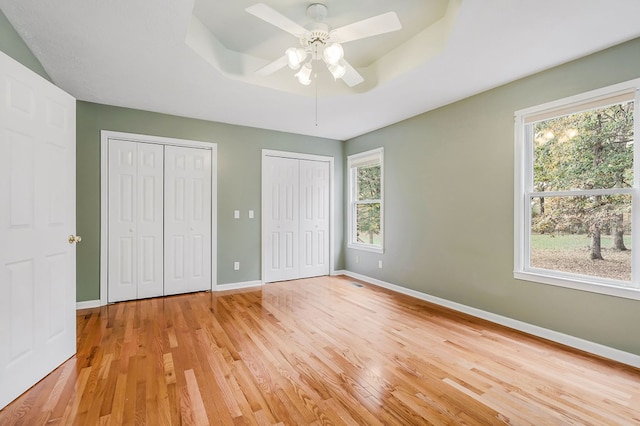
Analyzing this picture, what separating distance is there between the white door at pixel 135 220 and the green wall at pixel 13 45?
4.56 feet

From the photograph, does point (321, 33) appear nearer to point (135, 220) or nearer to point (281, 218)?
point (281, 218)

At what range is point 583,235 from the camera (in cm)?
262

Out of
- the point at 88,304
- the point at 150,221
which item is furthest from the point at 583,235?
the point at 88,304

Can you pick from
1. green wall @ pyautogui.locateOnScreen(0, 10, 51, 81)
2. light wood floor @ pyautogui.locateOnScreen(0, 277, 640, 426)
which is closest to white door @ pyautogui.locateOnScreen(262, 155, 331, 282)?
light wood floor @ pyautogui.locateOnScreen(0, 277, 640, 426)

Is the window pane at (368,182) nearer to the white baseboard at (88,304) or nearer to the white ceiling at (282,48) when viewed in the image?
the white ceiling at (282,48)

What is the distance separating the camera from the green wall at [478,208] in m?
2.45

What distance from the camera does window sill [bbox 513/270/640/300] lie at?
230 cm

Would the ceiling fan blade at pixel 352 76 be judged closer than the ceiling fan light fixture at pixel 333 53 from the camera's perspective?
No

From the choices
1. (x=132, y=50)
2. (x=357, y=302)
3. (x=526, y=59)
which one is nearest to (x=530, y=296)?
(x=357, y=302)

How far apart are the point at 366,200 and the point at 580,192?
292cm

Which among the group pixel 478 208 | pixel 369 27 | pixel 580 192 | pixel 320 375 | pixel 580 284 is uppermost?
pixel 369 27

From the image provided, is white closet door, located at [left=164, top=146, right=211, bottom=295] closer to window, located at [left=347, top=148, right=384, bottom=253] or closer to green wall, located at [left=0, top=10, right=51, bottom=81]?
green wall, located at [left=0, top=10, right=51, bottom=81]

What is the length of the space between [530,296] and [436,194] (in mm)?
1505

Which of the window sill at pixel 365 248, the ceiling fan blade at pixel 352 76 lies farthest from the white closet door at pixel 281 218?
the ceiling fan blade at pixel 352 76
